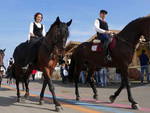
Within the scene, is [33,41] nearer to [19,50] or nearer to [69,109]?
[19,50]

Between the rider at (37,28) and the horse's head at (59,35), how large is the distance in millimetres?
1719

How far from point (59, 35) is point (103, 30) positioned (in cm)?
263

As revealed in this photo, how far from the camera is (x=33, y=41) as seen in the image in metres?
10.7

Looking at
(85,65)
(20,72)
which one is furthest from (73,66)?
(20,72)

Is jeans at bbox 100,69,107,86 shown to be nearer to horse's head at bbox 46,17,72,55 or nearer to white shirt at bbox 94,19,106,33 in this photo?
white shirt at bbox 94,19,106,33

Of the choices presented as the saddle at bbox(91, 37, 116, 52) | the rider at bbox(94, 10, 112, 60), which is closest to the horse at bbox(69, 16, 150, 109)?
the saddle at bbox(91, 37, 116, 52)

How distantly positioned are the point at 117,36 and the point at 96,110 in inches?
107

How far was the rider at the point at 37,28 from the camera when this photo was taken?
11.1 m

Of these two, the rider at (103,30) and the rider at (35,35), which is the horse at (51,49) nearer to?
the rider at (35,35)

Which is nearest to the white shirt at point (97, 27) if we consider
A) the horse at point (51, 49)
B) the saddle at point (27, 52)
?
the horse at point (51, 49)

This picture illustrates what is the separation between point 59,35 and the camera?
9086 millimetres

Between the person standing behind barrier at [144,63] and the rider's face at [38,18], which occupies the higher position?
the rider's face at [38,18]

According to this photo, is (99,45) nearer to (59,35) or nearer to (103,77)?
(59,35)

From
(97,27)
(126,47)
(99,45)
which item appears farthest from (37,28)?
(126,47)
